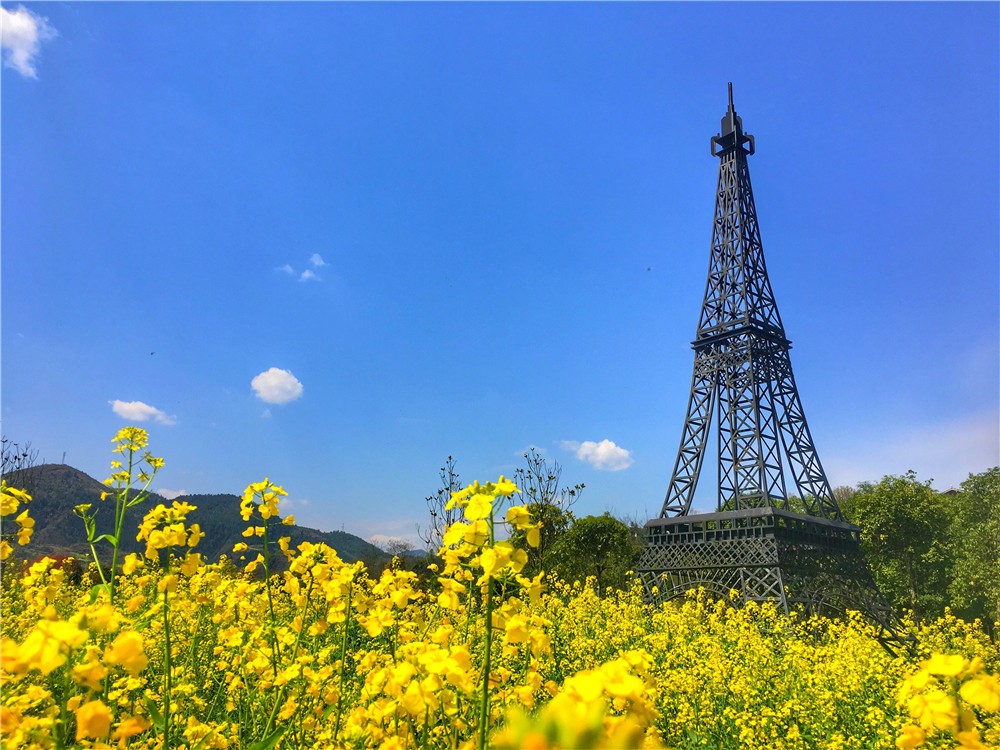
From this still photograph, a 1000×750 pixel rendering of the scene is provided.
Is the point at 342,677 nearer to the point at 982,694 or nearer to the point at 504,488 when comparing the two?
the point at 504,488

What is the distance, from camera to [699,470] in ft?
61.9

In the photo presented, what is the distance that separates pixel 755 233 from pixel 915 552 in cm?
1673

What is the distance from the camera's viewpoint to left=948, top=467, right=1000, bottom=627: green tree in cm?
2259

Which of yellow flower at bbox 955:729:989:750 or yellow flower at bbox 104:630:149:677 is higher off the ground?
yellow flower at bbox 104:630:149:677

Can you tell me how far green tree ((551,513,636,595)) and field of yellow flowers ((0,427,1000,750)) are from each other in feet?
50.4

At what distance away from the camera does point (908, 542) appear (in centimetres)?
2675

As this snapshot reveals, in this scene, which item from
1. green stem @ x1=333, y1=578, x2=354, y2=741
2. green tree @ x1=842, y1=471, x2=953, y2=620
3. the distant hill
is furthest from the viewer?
the distant hill

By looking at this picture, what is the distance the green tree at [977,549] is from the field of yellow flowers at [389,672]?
20.6 m

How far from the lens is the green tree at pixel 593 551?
2230 centimetres

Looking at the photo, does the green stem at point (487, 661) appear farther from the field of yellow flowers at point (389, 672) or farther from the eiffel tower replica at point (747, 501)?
the eiffel tower replica at point (747, 501)

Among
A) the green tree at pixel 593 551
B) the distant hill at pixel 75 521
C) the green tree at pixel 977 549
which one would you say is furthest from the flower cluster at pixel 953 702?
the distant hill at pixel 75 521

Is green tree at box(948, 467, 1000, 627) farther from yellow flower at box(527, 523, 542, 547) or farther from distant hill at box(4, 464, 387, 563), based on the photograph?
distant hill at box(4, 464, 387, 563)

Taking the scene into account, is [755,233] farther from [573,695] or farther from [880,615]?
[573,695]

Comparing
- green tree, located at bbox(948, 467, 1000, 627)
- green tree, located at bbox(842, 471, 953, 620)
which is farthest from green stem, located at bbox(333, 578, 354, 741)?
green tree, located at bbox(842, 471, 953, 620)
